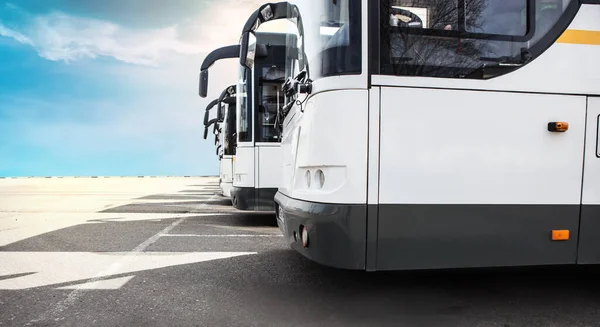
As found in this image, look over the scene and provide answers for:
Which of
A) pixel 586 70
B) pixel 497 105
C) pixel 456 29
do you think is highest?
pixel 456 29

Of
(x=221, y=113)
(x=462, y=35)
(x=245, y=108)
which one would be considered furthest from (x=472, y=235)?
(x=221, y=113)

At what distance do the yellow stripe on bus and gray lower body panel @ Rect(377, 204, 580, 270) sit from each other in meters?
1.23

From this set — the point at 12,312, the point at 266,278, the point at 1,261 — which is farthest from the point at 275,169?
the point at 12,312

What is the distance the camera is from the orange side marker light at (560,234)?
318 cm

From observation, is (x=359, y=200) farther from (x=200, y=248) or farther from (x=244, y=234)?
(x=244, y=234)

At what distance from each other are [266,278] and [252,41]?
2.37 metres

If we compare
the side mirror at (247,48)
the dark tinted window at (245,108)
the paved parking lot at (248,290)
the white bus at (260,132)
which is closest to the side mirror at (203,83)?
the white bus at (260,132)

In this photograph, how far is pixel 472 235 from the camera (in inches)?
122

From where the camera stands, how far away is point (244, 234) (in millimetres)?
7098

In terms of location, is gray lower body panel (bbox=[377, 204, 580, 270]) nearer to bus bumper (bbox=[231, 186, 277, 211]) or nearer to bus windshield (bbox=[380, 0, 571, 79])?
bus windshield (bbox=[380, 0, 571, 79])

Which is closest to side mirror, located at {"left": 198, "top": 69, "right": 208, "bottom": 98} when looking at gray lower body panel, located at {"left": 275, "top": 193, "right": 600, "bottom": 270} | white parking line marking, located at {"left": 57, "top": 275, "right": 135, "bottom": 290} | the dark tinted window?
the dark tinted window

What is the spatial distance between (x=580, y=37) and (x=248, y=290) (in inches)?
135

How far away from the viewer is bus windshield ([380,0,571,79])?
10.0 feet

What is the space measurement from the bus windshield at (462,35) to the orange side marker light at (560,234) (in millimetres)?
1240
